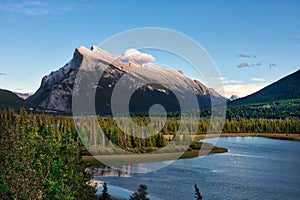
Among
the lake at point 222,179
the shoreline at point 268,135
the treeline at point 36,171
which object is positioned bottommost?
the lake at point 222,179

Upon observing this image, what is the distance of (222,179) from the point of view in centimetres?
6462

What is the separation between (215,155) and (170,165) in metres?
21.5

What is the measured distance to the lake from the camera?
5375 centimetres

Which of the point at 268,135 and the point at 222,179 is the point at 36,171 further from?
the point at 268,135

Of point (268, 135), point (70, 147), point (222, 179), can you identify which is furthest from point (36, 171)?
point (268, 135)

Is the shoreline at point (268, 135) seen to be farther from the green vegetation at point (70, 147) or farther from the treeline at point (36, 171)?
the treeline at point (36, 171)

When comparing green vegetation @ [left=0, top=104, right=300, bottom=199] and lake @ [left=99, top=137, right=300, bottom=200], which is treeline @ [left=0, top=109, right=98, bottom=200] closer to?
green vegetation @ [left=0, top=104, right=300, bottom=199]

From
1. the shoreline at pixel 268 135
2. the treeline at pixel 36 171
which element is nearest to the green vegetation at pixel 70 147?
the treeline at pixel 36 171

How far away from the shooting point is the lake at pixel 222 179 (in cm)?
5375

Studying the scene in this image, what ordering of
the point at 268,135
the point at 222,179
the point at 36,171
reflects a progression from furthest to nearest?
the point at 268,135 → the point at 222,179 → the point at 36,171

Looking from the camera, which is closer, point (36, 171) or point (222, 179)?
point (36, 171)

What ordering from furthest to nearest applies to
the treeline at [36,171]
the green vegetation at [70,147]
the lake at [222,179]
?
Result: 1. the lake at [222,179]
2. the green vegetation at [70,147]
3. the treeline at [36,171]

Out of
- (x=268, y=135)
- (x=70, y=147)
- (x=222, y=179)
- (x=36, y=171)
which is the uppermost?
(x=268, y=135)

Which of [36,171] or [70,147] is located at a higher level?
[70,147]
